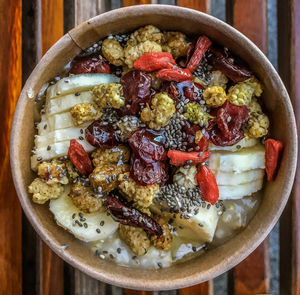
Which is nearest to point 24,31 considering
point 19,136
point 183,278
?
point 19,136

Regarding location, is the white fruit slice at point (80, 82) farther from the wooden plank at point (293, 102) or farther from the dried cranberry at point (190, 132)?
the wooden plank at point (293, 102)

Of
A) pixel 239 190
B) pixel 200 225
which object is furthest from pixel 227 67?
pixel 200 225

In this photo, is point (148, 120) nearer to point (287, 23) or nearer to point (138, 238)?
point (138, 238)

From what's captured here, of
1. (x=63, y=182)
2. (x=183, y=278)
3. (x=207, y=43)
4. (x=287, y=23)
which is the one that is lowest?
(x=183, y=278)

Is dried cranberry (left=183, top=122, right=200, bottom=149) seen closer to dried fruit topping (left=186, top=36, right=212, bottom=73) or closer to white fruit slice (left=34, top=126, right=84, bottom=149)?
dried fruit topping (left=186, top=36, right=212, bottom=73)

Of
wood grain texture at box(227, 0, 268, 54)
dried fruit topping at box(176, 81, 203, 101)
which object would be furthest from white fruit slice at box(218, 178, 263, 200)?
wood grain texture at box(227, 0, 268, 54)

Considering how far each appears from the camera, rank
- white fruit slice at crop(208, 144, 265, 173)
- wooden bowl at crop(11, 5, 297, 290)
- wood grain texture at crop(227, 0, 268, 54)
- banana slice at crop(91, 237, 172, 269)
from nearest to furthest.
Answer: wooden bowl at crop(11, 5, 297, 290)
white fruit slice at crop(208, 144, 265, 173)
banana slice at crop(91, 237, 172, 269)
wood grain texture at crop(227, 0, 268, 54)
